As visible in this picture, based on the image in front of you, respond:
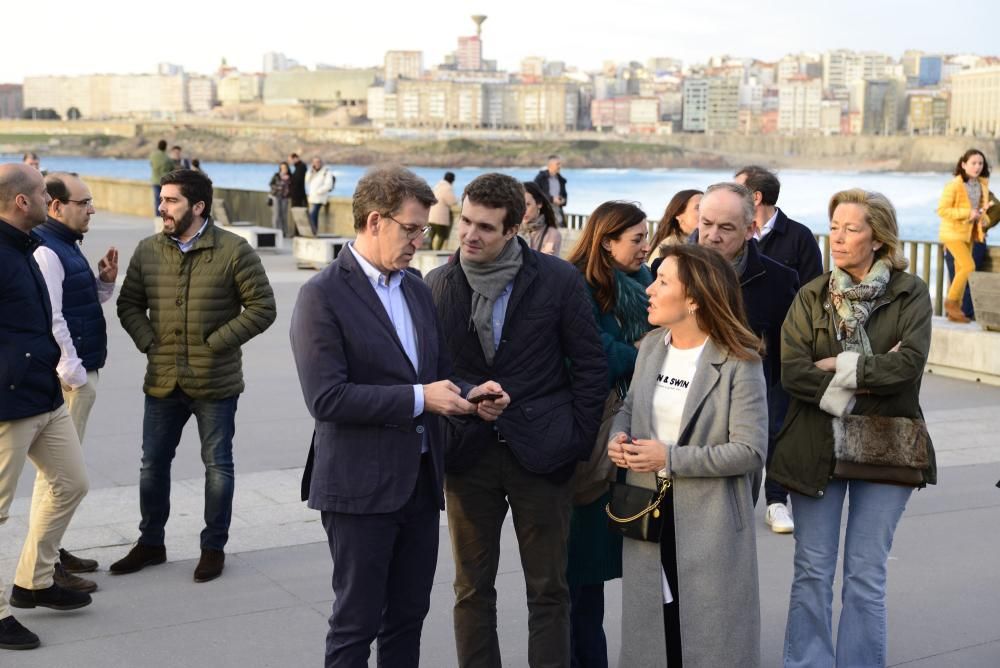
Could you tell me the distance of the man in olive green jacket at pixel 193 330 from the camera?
19.1 feet

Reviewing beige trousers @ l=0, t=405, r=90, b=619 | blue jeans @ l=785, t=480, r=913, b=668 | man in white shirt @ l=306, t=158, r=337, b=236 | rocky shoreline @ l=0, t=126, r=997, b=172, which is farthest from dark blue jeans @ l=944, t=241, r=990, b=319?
rocky shoreline @ l=0, t=126, r=997, b=172

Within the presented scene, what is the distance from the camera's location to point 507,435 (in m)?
4.22

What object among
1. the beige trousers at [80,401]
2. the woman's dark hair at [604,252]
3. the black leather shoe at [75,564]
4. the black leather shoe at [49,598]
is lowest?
the black leather shoe at [75,564]

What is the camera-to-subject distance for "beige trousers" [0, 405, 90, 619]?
204 inches

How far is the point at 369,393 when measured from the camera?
150 inches

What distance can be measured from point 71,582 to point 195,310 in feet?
4.21

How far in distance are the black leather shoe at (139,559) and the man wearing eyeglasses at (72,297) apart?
210mm

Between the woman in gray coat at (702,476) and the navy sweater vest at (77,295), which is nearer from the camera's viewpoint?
the woman in gray coat at (702,476)

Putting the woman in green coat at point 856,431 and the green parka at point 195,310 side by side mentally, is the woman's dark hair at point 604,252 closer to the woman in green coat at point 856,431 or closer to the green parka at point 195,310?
the woman in green coat at point 856,431

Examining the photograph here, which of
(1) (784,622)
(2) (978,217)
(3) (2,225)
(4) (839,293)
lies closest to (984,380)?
(2) (978,217)

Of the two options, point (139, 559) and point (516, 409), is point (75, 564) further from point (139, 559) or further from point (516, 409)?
point (516, 409)

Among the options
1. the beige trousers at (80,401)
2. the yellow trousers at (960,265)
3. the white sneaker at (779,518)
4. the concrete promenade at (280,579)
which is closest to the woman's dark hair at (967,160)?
the yellow trousers at (960,265)

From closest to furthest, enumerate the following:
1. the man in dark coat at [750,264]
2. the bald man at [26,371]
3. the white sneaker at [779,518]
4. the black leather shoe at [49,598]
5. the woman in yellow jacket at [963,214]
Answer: the bald man at [26,371]
the man in dark coat at [750,264]
the black leather shoe at [49,598]
the white sneaker at [779,518]
the woman in yellow jacket at [963,214]

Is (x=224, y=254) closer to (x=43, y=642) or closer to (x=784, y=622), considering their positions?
(x=43, y=642)
